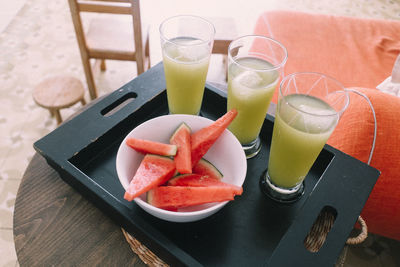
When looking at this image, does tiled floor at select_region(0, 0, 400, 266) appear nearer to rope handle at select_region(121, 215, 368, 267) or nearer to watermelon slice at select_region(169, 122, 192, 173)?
rope handle at select_region(121, 215, 368, 267)

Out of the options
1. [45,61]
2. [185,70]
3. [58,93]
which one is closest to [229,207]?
[185,70]

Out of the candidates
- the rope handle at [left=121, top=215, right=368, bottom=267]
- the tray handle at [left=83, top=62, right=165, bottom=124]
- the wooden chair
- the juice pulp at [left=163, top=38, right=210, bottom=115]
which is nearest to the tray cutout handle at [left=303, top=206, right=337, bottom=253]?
the rope handle at [left=121, top=215, right=368, bottom=267]

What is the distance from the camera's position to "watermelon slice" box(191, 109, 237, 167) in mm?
660

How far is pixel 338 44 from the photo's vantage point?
5.57ft

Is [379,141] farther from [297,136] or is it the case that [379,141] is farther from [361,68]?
[361,68]

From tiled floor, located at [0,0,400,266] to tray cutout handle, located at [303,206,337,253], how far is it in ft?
2.65

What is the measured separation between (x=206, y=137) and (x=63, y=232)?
0.39 metres

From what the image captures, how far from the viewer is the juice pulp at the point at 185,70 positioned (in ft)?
2.39

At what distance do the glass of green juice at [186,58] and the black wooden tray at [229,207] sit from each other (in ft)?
0.45

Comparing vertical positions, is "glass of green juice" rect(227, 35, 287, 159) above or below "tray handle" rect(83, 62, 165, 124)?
above

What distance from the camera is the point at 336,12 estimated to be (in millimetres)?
3172

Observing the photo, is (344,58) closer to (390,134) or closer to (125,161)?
(390,134)

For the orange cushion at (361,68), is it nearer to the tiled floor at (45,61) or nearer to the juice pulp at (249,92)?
the juice pulp at (249,92)

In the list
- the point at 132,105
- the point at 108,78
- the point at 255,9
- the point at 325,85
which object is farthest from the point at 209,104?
the point at 255,9
